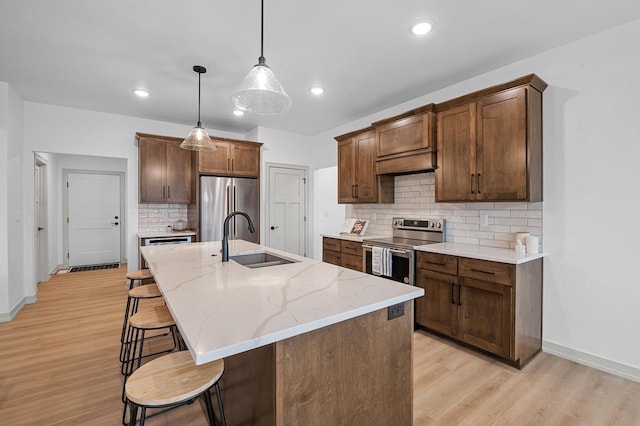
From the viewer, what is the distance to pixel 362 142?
4164mm

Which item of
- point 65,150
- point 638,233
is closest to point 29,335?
point 65,150

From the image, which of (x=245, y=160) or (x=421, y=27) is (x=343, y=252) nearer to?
(x=245, y=160)

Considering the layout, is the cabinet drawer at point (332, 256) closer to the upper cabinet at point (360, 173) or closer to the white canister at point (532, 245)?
the upper cabinet at point (360, 173)

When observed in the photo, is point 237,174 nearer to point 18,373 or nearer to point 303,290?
point 18,373

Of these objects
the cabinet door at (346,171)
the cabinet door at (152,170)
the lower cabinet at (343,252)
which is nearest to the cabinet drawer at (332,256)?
the lower cabinet at (343,252)

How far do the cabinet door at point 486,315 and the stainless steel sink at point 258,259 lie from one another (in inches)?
65.7

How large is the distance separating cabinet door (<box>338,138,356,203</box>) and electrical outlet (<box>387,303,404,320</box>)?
9.64 feet

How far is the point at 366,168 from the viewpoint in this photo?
4.10 m

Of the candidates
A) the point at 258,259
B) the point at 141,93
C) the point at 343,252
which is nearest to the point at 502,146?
the point at 343,252

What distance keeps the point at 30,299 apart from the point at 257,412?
4.52 m

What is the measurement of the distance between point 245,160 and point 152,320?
3.48m

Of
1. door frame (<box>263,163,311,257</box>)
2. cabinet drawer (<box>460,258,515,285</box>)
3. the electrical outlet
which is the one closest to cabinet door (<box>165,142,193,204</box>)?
door frame (<box>263,163,311,257</box>)

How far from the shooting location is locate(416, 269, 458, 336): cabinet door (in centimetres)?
279

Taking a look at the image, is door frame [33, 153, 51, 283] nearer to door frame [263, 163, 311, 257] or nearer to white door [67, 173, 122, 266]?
white door [67, 173, 122, 266]
